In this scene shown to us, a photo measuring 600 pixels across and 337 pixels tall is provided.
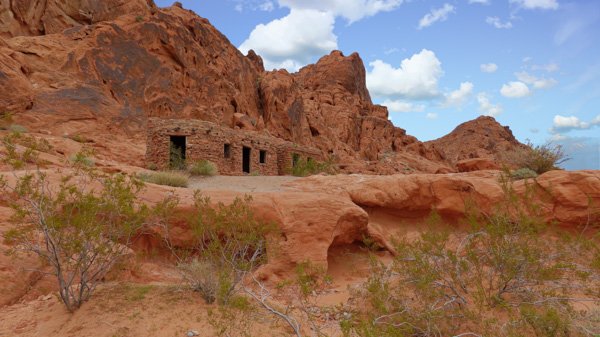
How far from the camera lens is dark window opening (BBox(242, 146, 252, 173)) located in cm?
1786

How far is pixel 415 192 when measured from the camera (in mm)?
9844

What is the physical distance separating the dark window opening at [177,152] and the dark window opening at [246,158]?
3.14m

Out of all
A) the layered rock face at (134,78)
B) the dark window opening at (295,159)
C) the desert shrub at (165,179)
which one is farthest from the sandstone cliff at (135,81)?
the desert shrub at (165,179)

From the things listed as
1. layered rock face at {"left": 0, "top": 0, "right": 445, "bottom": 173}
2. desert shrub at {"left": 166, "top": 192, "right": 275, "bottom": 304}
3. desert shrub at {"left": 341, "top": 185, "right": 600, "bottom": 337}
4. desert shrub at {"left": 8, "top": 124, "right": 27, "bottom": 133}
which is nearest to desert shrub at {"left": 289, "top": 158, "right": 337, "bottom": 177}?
layered rock face at {"left": 0, "top": 0, "right": 445, "bottom": 173}

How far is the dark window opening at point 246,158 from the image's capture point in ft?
58.6

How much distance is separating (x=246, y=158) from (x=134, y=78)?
10037 millimetres

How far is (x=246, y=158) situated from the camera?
59.7ft

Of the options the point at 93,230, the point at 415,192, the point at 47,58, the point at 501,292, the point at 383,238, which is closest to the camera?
the point at 93,230

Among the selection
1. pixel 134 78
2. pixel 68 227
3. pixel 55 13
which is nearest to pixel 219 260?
pixel 68 227

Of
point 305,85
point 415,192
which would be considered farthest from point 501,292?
point 305,85

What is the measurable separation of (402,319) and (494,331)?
1179mm

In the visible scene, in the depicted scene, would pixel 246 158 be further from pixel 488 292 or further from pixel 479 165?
pixel 488 292

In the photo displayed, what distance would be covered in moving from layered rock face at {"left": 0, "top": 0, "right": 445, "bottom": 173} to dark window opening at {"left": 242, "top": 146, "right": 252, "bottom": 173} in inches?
203

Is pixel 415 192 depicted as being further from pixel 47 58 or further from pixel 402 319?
pixel 47 58
